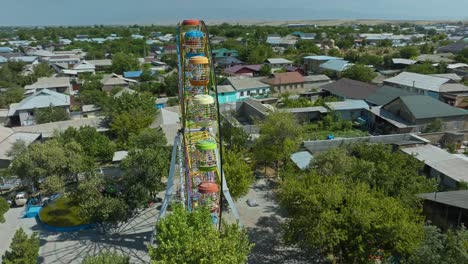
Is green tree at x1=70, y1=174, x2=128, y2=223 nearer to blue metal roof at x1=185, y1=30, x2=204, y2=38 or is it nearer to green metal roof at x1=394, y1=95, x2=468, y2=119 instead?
blue metal roof at x1=185, y1=30, x2=204, y2=38

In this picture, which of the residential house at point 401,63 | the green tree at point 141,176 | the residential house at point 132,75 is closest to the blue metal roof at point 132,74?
the residential house at point 132,75

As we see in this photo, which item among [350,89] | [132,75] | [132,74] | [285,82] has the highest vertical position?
[132,74]

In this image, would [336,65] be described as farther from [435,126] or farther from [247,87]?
[435,126]

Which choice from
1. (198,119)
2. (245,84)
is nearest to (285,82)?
(245,84)

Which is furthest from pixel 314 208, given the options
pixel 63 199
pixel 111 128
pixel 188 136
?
pixel 111 128

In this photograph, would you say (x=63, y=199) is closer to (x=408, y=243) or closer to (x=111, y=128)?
(x=111, y=128)

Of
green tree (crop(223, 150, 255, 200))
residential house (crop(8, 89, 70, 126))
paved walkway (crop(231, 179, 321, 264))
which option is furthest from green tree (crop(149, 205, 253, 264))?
residential house (crop(8, 89, 70, 126))

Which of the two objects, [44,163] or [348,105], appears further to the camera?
[348,105]
